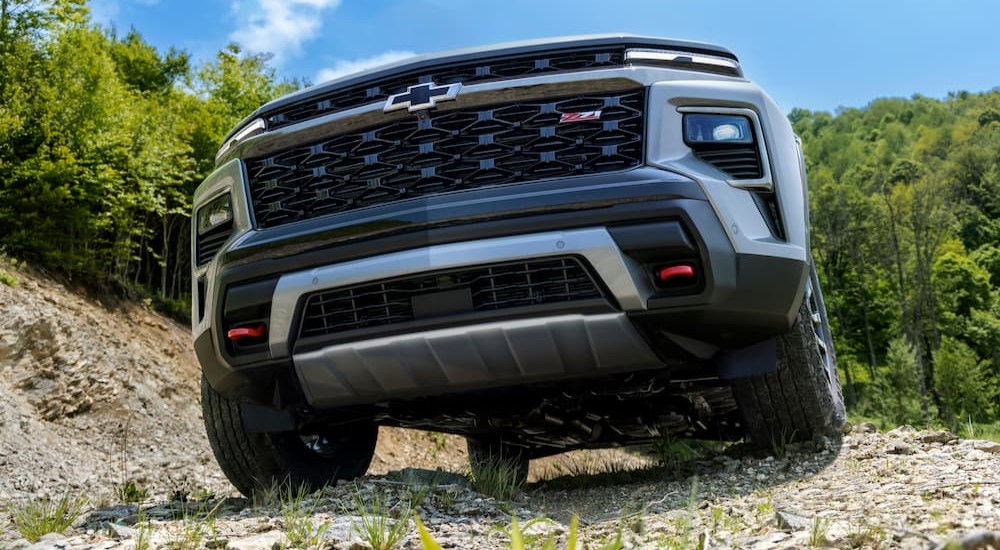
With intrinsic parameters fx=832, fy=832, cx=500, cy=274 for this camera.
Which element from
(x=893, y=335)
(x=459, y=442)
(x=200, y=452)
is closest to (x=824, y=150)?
(x=893, y=335)

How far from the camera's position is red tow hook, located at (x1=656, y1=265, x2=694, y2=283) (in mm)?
2846

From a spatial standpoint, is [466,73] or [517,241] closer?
[517,241]

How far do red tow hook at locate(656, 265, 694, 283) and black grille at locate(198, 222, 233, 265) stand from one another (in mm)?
1742

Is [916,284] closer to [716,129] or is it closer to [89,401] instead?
[89,401]

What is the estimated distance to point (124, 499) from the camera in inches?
157

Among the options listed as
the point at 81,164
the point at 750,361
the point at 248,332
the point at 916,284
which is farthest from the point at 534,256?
the point at 916,284

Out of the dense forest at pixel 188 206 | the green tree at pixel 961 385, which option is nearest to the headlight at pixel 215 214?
the dense forest at pixel 188 206

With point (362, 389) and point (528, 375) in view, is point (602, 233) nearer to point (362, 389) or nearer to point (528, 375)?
point (528, 375)

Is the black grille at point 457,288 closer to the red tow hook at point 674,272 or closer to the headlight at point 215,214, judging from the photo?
the red tow hook at point 674,272

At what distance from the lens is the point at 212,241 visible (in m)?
3.51

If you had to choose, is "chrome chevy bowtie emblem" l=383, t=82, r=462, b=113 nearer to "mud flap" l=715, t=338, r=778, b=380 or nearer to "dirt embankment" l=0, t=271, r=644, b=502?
"mud flap" l=715, t=338, r=778, b=380

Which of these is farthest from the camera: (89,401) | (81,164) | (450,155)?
(81,164)

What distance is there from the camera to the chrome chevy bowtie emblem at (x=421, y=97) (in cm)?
307

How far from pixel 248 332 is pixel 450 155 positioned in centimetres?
106
